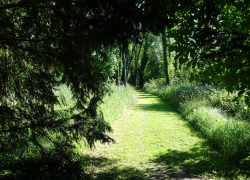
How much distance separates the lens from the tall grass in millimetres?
9586

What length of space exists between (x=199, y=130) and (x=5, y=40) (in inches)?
415

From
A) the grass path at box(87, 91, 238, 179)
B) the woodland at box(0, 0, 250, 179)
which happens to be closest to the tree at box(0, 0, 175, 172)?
the woodland at box(0, 0, 250, 179)

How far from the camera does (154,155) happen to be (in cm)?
1041

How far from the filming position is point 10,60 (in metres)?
5.98

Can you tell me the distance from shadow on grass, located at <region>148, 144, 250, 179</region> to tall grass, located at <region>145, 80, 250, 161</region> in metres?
0.45

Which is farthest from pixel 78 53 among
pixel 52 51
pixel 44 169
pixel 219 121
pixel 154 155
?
pixel 219 121

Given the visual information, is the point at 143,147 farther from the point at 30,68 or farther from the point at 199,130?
the point at 30,68

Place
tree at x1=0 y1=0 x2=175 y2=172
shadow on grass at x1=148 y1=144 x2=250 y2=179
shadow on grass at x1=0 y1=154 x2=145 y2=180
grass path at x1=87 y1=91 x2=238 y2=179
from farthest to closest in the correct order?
grass path at x1=87 y1=91 x2=238 y2=179, shadow on grass at x1=148 y1=144 x2=250 y2=179, shadow on grass at x1=0 y1=154 x2=145 y2=180, tree at x1=0 y1=0 x2=175 y2=172

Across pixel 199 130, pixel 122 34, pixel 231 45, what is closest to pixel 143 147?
pixel 199 130

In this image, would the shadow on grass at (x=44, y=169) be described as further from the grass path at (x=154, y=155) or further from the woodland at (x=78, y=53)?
the grass path at (x=154, y=155)

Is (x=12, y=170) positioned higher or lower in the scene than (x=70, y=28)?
lower

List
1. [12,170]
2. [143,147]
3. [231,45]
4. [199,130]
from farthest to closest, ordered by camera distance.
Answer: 1. [199,130]
2. [143,147]
3. [12,170]
4. [231,45]

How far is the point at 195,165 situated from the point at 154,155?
62.8 inches

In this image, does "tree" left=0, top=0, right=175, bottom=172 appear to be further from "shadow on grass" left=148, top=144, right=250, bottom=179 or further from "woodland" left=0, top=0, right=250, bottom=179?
"shadow on grass" left=148, top=144, right=250, bottom=179
